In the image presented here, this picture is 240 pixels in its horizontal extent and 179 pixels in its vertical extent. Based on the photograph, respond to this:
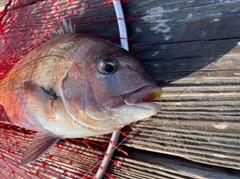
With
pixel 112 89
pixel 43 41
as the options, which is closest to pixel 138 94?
pixel 112 89

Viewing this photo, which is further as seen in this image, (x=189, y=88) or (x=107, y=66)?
(x=189, y=88)

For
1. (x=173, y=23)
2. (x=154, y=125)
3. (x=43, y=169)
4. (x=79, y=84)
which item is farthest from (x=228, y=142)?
(x=43, y=169)

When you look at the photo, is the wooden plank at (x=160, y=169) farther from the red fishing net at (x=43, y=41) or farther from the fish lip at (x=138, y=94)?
the fish lip at (x=138, y=94)

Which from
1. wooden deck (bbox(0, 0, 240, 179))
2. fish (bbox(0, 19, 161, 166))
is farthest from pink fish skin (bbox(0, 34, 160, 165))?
wooden deck (bbox(0, 0, 240, 179))

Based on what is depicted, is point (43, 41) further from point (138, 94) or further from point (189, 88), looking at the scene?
point (189, 88)

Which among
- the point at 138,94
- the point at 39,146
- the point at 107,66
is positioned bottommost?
the point at 39,146

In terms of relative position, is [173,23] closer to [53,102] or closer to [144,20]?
[144,20]
